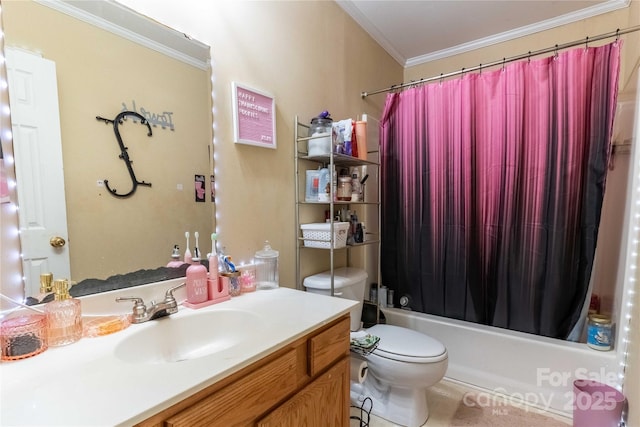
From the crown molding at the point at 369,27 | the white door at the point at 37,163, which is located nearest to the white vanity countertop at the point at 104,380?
the white door at the point at 37,163

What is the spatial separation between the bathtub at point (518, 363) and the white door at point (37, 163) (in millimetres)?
2053

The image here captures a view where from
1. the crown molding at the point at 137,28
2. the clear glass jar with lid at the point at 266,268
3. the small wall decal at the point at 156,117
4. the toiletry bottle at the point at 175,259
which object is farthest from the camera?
the clear glass jar with lid at the point at 266,268

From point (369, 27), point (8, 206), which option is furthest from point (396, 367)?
point (369, 27)

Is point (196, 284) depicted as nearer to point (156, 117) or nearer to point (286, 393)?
point (286, 393)

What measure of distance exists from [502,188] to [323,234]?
1.17 metres

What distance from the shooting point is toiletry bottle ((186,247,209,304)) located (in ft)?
3.58

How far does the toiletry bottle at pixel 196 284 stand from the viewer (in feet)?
3.58

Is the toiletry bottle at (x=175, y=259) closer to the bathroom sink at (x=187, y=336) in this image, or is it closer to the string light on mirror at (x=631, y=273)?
the bathroom sink at (x=187, y=336)

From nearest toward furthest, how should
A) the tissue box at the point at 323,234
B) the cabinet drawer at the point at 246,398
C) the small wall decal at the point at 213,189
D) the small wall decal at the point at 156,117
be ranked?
1. the cabinet drawer at the point at 246,398
2. the small wall decal at the point at 156,117
3. the small wall decal at the point at 213,189
4. the tissue box at the point at 323,234

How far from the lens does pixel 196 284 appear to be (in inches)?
43.3

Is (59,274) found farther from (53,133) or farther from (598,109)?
(598,109)

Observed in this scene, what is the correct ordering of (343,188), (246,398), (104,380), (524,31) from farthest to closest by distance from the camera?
(524,31) < (343,188) < (246,398) < (104,380)

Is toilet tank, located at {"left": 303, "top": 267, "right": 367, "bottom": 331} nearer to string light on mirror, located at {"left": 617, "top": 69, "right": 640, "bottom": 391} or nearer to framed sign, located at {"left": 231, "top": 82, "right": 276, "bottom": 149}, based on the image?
framed sign, located at {"left": 231, "top": 82, "right": 276, "bottom": 149}

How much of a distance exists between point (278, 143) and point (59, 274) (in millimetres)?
1014
